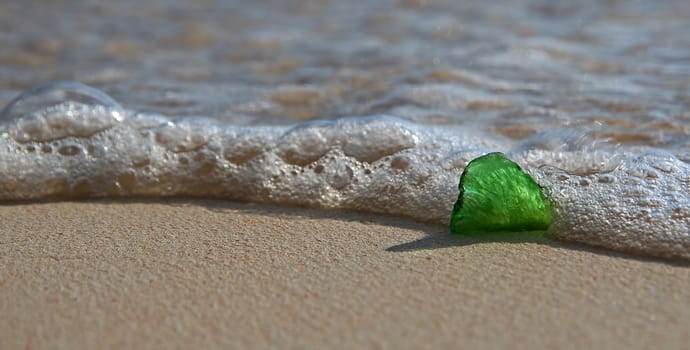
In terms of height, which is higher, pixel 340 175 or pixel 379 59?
pixel 379 59

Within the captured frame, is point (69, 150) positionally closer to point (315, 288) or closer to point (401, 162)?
point (401, 162)

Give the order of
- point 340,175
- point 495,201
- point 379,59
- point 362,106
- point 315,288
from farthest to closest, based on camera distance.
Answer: point 379,59
point 362,106
point 340,175
point 495,201
point 315,288

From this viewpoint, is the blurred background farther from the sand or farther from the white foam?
the sand

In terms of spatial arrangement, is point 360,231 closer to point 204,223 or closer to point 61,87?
point 204,223

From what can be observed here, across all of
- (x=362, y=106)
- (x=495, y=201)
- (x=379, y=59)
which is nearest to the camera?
(x=495, y=201)

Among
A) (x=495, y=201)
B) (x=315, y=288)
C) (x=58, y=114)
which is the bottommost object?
(x=315, y=288)

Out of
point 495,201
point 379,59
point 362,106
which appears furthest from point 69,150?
point 379,59

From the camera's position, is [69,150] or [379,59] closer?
[69,150]

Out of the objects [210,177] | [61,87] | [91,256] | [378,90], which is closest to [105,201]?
[210,177]
